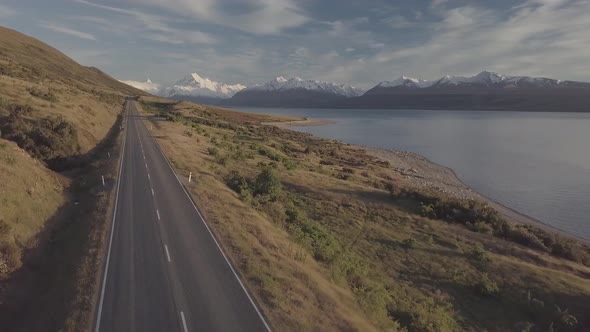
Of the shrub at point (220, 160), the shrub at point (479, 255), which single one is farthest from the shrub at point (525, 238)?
the shrub at point (220, 160)

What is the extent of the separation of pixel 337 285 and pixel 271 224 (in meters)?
8.42

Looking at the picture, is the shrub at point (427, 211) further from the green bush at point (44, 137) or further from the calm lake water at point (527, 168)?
the green bush at point (44, 137)

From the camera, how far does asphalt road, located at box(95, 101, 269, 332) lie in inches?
554

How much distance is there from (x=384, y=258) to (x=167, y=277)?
50.4 feet

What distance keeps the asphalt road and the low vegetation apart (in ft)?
3.43

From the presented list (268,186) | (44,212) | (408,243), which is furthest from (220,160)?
(408,243)

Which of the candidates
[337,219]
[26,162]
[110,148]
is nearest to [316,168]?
[337,219]

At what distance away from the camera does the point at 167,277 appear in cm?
A: 1716

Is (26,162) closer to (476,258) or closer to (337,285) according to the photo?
(337,285)

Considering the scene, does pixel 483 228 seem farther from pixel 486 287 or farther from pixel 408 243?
pixel 486 287

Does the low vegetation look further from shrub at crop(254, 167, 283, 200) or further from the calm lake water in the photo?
the calm lake water

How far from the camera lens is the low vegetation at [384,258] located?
17.9 meters

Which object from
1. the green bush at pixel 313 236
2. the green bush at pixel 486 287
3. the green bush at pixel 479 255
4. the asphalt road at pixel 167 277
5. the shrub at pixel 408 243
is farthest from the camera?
the shrub at pixel 408 243

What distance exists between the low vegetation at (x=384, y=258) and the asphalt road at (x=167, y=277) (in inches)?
41.2
